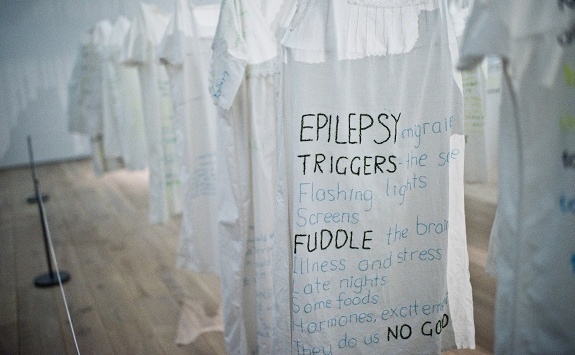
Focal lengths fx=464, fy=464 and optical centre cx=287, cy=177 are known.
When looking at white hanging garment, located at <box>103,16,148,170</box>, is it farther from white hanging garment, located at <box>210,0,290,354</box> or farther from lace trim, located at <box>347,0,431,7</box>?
lace trim, located at <box>347,0,431,7</box>

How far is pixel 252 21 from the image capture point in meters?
1.48

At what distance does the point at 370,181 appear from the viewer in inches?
49.1

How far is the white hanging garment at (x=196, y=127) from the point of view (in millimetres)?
1964

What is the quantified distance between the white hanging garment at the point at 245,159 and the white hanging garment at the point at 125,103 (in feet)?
5.89

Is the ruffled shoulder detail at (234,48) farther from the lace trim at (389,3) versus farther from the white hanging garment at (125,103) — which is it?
the white hanging garment at (125,103)

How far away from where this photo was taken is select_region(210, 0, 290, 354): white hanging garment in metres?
1.44

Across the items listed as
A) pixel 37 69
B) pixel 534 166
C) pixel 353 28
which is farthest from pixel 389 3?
pixel 37 69

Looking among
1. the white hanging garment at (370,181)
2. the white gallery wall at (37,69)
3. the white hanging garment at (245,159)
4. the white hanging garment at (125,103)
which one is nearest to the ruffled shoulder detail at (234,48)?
the white hanging garment at (245,159)

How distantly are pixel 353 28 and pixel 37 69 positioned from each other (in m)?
5.85

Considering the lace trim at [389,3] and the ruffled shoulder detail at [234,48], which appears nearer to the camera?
the lace trim at [389,3]

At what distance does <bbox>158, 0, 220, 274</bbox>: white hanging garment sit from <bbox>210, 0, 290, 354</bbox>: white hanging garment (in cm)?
41

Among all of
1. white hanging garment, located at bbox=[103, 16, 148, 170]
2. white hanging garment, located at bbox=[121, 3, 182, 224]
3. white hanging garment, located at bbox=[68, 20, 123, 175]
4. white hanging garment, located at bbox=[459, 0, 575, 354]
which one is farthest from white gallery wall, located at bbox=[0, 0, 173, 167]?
white hanging garment, located at bbox=[459, 0, 575, 354]

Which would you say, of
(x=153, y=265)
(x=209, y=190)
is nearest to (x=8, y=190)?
(x=153, y=265)

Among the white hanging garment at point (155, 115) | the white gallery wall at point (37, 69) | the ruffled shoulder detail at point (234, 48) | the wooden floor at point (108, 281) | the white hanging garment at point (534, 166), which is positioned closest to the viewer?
the white hanging garment at point (534, 166)
